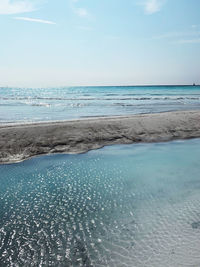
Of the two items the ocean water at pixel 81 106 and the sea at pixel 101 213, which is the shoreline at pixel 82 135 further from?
the ocean water at pixel 81 106

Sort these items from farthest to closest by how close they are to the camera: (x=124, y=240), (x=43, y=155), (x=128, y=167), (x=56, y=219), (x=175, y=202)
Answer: (x=43, y=155) → (x=128, y=167) → (x=175, y=202) → (x=56, y=219) → (x=124, y=240)

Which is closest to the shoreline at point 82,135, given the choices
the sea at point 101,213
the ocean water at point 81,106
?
the sea at point 101,213

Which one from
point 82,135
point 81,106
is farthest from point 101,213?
point 81,106

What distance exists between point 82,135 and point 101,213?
6.30m

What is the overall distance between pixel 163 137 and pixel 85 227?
793 cm

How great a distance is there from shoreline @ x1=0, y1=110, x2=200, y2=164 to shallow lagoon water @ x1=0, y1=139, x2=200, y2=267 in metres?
1.31

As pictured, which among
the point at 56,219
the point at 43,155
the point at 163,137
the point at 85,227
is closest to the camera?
the point at 85,227

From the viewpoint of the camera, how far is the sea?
346cm

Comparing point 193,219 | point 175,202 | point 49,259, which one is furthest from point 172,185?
point 49,259

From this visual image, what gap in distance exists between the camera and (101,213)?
15.0ft

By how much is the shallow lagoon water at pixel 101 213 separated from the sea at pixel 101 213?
0.01m

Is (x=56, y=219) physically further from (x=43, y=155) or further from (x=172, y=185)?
(x=43, y=155)

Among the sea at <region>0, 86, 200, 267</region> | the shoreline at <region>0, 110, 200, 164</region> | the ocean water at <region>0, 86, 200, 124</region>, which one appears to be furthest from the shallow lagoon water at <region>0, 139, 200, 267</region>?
the ocean water at <region>0, 86, 200, 124</region>

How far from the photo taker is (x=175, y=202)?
16.3ft
